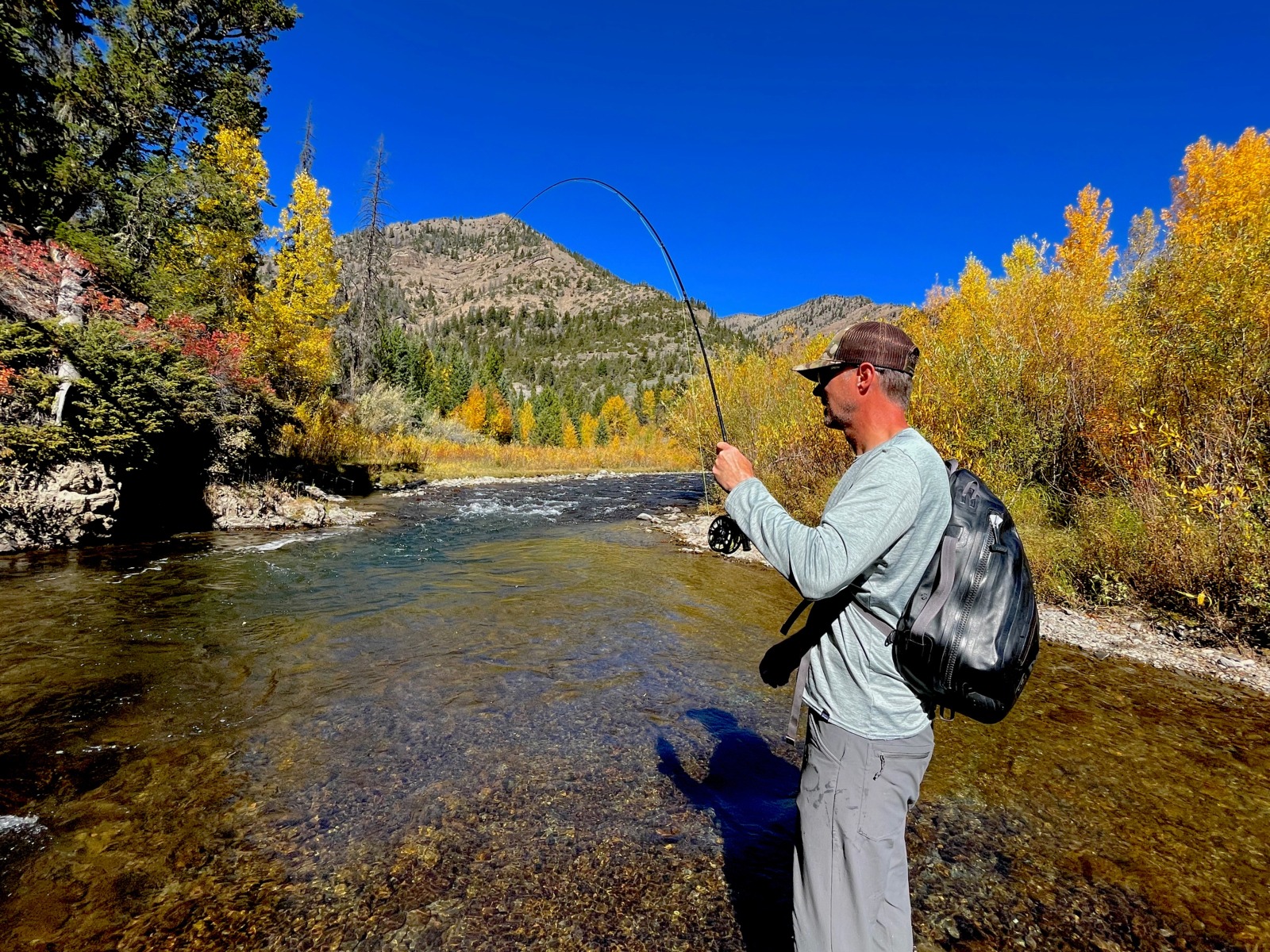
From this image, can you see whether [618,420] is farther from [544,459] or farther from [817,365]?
[817,365]

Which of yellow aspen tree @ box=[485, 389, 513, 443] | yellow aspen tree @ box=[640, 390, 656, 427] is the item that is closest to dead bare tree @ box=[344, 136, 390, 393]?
yellow aspen tree @ box=[485, 389, 513, 443]

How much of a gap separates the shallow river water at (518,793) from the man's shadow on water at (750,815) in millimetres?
20

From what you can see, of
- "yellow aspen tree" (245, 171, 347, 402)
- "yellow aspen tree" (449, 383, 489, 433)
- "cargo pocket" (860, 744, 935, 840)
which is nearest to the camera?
"cargo pocket" (860, 744, 935, 840)

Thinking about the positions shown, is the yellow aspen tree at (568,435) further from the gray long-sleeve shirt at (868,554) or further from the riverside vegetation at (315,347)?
the gray long-sleeve shirt at (868,554)

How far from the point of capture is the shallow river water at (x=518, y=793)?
317 cm

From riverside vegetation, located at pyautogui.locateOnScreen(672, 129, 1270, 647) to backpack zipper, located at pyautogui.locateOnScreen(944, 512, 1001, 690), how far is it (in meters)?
8.55

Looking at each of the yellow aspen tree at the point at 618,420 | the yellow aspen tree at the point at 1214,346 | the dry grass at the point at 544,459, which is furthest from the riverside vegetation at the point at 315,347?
the yellow aspen tree at the point at 618,420

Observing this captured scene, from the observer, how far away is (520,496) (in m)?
30.2

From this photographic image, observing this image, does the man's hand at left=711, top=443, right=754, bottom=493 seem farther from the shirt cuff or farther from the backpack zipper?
the backpack zipper

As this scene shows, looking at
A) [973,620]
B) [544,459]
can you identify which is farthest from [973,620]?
[544,459]

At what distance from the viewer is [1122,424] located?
36.4 feet

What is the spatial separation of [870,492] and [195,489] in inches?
747

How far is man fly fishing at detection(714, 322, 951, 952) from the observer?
1687mm

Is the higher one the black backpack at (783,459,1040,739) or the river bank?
the black backpack at (783,459,1040,739)
